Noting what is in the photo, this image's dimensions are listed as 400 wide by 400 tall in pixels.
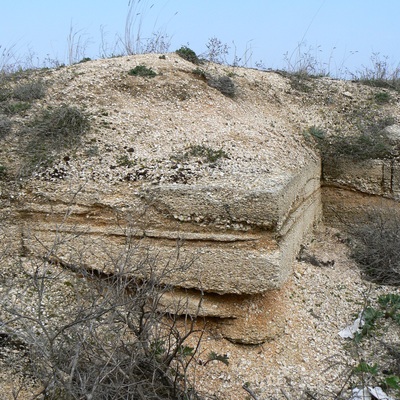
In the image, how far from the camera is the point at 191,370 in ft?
14.3

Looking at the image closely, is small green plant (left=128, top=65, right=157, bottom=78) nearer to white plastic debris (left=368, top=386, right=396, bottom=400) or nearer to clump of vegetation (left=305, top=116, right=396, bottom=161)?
clump of vegetation (left=305, top=116, right=396, bottom=161)

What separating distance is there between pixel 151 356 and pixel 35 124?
2.81 metres

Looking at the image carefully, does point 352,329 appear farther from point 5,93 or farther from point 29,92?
point 5,93

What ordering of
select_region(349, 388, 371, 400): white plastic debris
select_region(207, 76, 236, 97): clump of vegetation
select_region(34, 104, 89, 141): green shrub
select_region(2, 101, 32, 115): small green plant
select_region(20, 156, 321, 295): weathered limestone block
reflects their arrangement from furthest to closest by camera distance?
select_region(207, 76, 236, 97): clump of vegetation
select_region(2, 101, 32, 115): small green plant
select_region(34, 104, 89, 141): green shrub
select_region(20, 156, 321, 295): weathered limestone block
select_region(349, 388, 371, 400): white plastic debris

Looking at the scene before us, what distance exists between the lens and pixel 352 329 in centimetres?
498

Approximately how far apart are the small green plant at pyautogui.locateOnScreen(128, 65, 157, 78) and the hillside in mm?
27

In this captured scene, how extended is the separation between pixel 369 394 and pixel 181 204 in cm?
203

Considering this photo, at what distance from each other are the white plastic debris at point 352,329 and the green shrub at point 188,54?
162 inches

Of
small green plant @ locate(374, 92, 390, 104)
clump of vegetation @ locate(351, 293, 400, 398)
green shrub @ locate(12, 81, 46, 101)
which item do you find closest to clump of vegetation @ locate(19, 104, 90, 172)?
green shrub @ locate(12, 81, 46, 101)

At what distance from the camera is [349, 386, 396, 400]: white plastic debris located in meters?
4.18

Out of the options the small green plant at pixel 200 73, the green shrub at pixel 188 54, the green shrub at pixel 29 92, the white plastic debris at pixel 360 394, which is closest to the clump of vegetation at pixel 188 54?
the green shrub at pixel 188 54

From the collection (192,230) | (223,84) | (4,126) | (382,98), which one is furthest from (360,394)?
(382,98)

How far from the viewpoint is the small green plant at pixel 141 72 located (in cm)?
656

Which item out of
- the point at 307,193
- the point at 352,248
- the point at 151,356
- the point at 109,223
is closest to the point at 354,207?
the point at 352,248
